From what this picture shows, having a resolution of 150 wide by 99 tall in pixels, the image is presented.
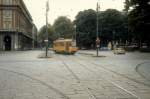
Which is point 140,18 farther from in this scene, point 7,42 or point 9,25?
point 7,42

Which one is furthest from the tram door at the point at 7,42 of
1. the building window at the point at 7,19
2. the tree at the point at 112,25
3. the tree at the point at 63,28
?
the tree at the point at 63,28

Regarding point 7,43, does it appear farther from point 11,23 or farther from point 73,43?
point 73,43

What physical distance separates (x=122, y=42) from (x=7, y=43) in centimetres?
4083

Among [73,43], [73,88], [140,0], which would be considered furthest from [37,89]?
[140,0]

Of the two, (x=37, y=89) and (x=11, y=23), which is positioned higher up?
(x=11, y=23)

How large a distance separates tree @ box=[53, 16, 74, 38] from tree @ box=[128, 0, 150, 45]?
8010cm

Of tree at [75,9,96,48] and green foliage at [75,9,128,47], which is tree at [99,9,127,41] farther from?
tree at [75,9,96,48]

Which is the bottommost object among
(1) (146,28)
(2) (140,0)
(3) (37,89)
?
(3) (37,89)

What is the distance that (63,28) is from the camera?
163625mm

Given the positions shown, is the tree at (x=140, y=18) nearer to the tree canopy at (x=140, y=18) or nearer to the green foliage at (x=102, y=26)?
the tree canopy at (x=140, y=18)

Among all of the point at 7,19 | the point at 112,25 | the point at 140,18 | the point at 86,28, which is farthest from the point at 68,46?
the point at 86,28

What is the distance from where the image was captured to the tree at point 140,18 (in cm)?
7219

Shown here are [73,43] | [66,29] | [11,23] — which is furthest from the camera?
[66,29]

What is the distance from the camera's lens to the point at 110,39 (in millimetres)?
118000
